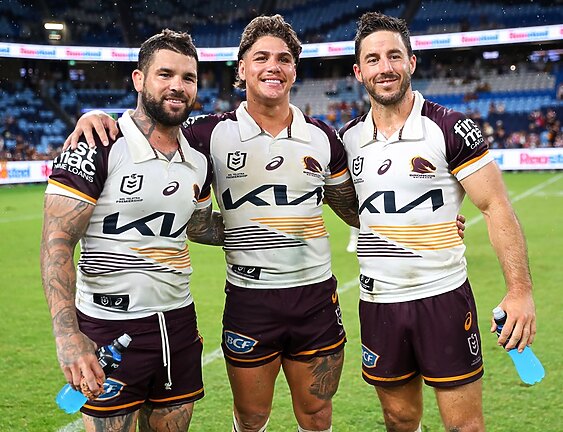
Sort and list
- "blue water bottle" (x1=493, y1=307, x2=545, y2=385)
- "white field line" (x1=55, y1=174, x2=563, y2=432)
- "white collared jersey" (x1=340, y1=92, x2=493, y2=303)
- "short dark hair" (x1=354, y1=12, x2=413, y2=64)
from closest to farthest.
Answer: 1. "blue water bottle" (x1=493, y1=307, x2=545, y2=385)
2. "white collared jersey" (x1=340, y1=92, x2=493, y2=303)
3. "short dark hair" (x1=354, y1=12, x2=413, y2=64)
4. "white field line" (x1=55, y1=174, x2=563, y2=432)

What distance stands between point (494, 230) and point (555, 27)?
30.5 metres

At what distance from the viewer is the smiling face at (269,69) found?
3535mm

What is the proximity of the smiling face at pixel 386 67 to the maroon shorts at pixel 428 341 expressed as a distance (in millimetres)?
970

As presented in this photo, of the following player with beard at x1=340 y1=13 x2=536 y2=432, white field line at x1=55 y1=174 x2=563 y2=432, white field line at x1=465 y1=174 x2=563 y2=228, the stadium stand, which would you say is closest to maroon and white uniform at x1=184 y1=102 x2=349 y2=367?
player with beard at x1=340 y1=13 x2=536 y2=432

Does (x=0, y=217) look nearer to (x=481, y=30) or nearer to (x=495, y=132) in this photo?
(x=495, y=132)

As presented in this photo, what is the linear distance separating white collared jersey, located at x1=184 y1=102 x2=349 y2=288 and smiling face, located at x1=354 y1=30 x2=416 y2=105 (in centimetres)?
44

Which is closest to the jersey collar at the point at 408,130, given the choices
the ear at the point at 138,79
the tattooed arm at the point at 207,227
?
the tattooed arm at the point at 207,227

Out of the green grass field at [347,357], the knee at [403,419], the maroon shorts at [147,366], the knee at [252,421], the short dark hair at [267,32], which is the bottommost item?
the green grass field at [347,357]

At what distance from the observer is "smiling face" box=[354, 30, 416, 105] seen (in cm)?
335

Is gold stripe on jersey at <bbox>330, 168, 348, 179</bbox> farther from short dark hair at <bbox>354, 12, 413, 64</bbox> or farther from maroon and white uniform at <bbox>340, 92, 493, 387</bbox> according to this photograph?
short dark hair at <bbox>354, 12, 413, 64</bbox>

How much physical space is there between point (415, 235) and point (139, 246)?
1.26 metres

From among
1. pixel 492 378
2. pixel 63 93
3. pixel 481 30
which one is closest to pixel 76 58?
pixel 63 93

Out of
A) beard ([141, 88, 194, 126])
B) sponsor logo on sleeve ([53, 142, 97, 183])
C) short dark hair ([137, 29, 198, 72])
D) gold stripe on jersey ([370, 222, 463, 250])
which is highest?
short dark hair ([137, 29, 198, 72])

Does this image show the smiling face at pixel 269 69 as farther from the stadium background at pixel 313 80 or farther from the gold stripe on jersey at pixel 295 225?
the stadium background at pixel 313 80
